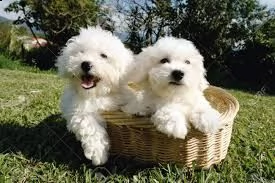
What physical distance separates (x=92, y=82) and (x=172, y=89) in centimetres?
71

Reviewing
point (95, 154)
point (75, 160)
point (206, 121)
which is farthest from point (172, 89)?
point (75, 160)

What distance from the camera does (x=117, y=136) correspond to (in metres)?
3.79

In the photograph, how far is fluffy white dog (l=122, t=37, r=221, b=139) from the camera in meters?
3.45

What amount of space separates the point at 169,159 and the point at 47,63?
512 inches

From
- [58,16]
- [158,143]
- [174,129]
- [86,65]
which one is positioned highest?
[86,65]

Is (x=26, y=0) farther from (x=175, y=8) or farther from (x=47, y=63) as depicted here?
(x=175, y=8)

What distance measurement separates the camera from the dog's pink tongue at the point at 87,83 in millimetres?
3773

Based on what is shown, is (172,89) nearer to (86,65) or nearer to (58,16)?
(86,65)

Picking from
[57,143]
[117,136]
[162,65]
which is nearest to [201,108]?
[162,65]

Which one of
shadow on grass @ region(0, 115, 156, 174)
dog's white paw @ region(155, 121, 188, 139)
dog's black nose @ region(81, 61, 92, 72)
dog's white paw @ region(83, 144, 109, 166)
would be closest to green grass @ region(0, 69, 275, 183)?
shadow on grass @ region(0, 115, 156, 174)

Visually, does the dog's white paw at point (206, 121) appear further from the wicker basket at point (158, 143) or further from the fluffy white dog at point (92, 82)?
the fluffy white dog at point (92, 82)

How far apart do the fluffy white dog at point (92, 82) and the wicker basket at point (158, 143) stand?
0.15 metres

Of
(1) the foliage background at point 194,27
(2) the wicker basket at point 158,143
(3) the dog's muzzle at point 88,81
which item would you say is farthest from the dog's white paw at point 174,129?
(1) the foliage background at point 194,27

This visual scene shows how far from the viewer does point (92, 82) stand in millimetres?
3818
